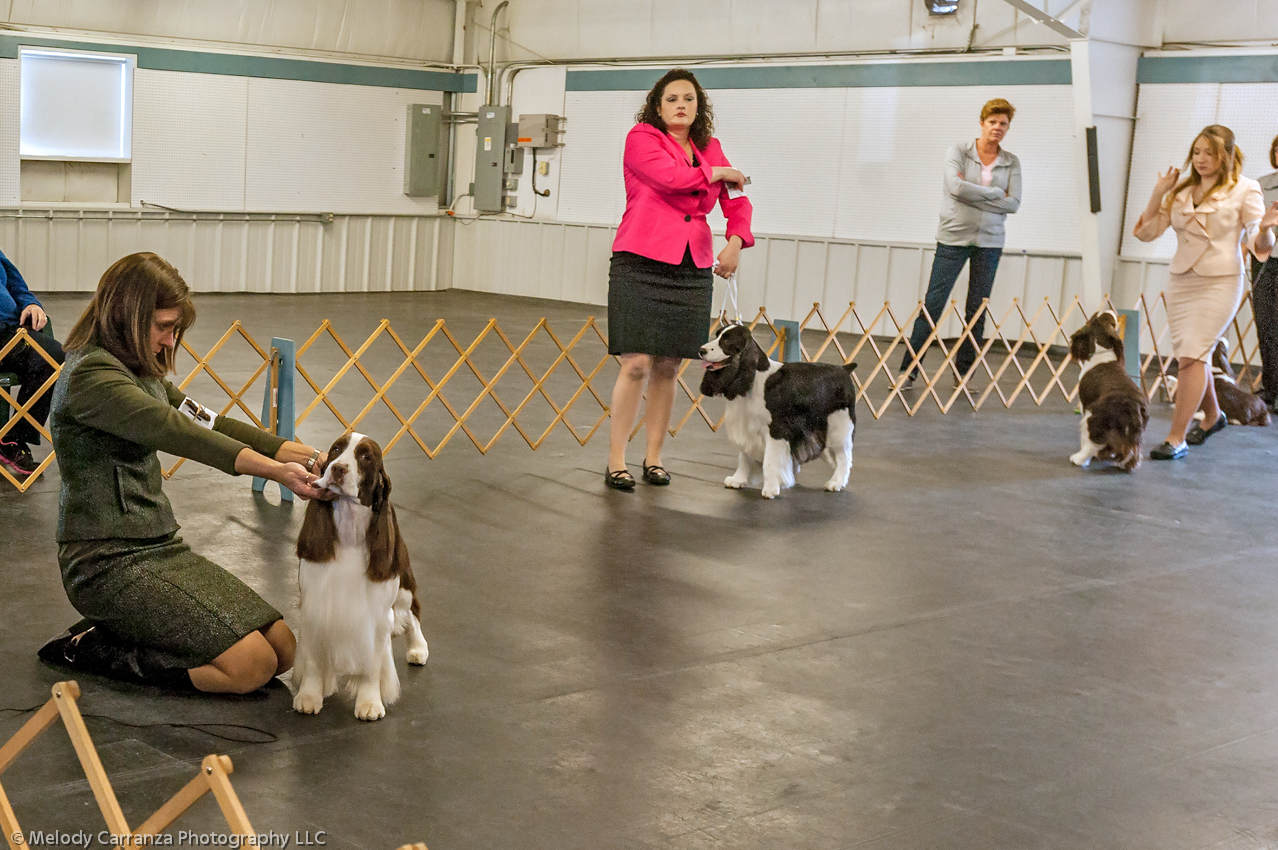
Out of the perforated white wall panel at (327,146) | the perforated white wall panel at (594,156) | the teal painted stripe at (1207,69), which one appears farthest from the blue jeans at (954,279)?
the perforated white wall panel at (327,146)

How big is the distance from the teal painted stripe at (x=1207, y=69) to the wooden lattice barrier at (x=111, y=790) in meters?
9.89

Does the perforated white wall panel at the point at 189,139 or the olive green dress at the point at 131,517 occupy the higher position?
the perforated white wall panel at the point at 189,139

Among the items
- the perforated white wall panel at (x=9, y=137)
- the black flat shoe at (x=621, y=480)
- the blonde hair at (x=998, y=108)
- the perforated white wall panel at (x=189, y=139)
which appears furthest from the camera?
the perforated white wall panel at (x=189, y=139)

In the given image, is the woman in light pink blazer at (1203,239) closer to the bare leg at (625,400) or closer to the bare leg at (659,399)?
the bare leg at (659,399)

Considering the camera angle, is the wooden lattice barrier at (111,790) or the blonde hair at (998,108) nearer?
the wooden lattice barrier at (111,790)

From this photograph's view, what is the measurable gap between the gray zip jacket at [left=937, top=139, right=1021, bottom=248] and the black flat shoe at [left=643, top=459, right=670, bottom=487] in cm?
365

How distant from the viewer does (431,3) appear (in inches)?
552

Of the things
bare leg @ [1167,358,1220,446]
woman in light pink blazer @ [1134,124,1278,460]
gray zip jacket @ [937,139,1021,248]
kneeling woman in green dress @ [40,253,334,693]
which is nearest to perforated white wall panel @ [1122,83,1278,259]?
gray zip jacket @ [937,139,1021,248]

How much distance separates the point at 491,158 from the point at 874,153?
469 cm

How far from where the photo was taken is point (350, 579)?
263 cm

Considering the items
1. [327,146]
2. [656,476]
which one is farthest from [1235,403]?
[327,146]

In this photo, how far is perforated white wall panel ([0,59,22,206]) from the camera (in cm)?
1106

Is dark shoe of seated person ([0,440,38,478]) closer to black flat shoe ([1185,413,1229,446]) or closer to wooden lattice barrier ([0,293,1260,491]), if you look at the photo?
wooden lattice barrier ([0,293,1260,491])

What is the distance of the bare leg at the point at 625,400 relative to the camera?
5137 millimetres
